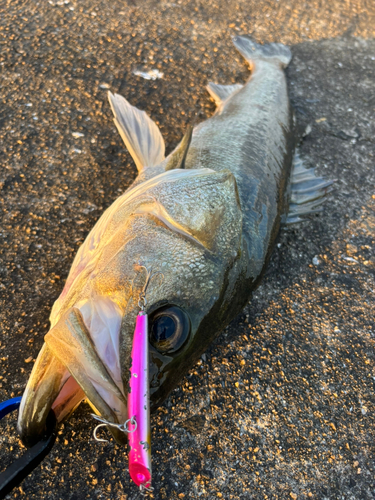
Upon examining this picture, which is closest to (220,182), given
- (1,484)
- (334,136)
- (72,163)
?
(72,163)

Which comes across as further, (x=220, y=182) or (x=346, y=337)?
(x=346, y=337)

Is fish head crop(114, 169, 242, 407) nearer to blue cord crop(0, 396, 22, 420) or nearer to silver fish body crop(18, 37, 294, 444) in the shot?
silver fish body crop(18, 37, 294, 444)

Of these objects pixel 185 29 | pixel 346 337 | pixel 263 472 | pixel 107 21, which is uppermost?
pixel 107 21

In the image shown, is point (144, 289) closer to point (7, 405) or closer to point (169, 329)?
point (169, 329)

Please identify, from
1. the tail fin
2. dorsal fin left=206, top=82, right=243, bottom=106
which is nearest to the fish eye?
dorsal fin left=206, top=82, right=243, bottom=106

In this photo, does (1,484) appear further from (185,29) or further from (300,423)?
(185,29)

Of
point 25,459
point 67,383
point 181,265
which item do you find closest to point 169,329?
point 181,265

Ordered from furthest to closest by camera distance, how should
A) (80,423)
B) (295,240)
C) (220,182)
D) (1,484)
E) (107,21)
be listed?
1. (107,21)
2. (295,240)
3. (220,182)
4. (80,423)
5. (1,484)
